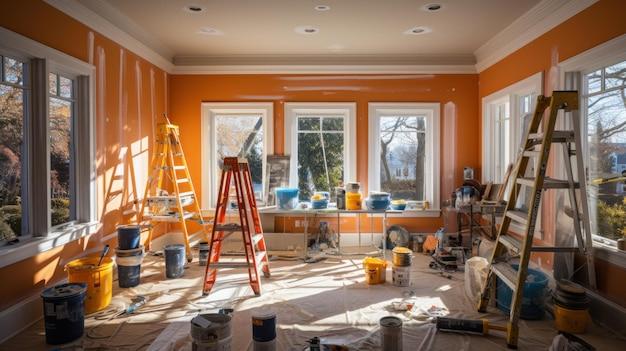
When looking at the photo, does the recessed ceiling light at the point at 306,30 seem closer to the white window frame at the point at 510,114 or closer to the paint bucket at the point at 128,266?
the white window frame at the point at 510,114

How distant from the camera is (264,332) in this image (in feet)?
8.81

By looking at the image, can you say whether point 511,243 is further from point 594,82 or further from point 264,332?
point 264,332

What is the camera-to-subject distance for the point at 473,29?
489 centimetres

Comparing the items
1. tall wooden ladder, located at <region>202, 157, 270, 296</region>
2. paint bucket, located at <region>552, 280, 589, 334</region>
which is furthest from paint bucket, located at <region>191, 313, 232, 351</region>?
paint bucket, located at <region>552, 280, 589, 334</region>

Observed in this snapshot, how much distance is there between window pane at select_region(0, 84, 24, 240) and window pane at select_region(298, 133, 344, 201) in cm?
365

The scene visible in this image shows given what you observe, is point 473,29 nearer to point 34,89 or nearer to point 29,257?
point 34,89

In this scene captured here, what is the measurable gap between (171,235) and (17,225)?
107 inches

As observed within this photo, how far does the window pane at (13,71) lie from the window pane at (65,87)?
53 cm

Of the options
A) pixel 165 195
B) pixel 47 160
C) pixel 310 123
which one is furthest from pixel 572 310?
pixel 165 195

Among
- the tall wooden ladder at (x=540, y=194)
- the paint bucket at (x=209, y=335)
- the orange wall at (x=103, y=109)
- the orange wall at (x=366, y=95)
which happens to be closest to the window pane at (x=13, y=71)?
the orange wall at (x=103, y=109)

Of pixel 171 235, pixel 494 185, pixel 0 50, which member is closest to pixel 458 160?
pixel 494 185

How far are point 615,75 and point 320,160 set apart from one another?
3.77 meters

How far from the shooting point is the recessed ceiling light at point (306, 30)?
482 cm

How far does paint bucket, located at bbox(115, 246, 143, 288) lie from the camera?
4180mm
